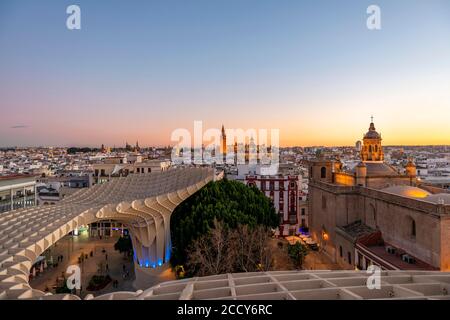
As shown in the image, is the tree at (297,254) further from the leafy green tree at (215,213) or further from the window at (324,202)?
the window at (324,202)

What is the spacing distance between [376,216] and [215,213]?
13.1 metres

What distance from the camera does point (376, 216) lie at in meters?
28.4

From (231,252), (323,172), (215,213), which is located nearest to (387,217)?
(323,172)

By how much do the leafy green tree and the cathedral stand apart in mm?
5969

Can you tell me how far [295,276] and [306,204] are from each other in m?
34.7

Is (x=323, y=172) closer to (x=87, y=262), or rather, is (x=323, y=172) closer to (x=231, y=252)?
(x=231, y=252)

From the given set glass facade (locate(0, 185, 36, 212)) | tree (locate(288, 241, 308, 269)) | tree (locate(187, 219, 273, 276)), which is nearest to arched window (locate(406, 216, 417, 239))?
tree (locate(288, 241, 308, 269))

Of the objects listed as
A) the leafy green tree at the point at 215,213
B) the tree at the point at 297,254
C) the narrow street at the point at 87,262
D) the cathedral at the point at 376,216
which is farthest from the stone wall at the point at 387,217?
the narrow street at the point at 87,262

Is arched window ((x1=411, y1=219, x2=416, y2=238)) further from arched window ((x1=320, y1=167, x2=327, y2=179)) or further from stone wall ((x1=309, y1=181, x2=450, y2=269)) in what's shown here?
arched window ((x1=320, y1=167, x2=327, y2=179))

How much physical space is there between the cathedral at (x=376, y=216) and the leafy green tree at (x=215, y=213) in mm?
5969

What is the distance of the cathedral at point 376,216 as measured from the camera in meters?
21.4

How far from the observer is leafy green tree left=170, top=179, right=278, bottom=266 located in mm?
26469
